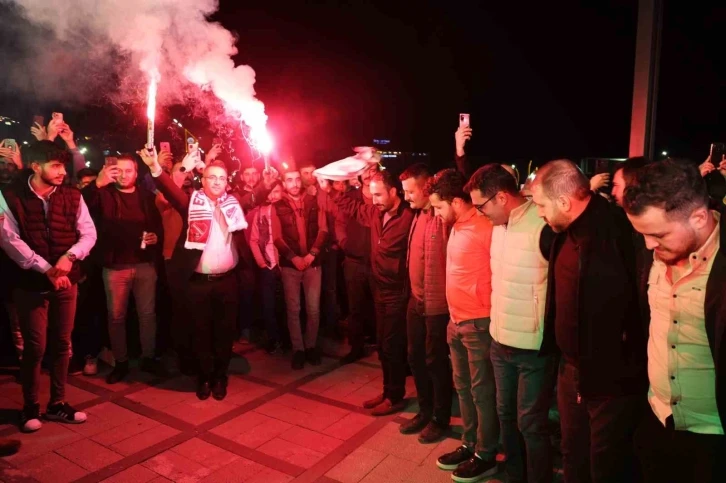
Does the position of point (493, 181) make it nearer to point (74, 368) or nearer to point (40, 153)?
point (40, 153)

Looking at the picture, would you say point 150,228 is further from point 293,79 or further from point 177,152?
point 177,152

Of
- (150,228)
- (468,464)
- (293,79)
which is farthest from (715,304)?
(293,79)

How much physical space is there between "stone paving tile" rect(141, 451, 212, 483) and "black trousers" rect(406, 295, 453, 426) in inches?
86.0

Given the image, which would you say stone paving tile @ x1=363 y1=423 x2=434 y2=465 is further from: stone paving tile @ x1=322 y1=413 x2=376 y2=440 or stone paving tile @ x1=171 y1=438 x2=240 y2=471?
stone paving tile @ x1=171 y1=438 x2=240 y2=471

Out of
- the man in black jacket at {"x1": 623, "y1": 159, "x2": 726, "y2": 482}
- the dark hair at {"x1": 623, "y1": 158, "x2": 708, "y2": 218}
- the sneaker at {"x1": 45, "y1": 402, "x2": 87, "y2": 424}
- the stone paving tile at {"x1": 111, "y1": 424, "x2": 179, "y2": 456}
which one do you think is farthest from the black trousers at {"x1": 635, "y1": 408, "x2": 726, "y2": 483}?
the sneaker at {"x1": 45, "y1": 402, "x2": 87, "y2": 424}

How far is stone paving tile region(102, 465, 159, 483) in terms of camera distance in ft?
14.0

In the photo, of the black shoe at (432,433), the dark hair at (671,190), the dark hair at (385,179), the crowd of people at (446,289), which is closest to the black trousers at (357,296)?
the crowd of people at (446,289)

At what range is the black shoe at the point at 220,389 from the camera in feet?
19.7

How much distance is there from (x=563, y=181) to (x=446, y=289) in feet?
5.38

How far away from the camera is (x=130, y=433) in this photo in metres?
5.11

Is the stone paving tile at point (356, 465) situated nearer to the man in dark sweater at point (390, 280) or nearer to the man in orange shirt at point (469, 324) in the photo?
the man in orange shirt at point (469, 324)

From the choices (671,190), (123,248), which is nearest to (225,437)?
(123,248)

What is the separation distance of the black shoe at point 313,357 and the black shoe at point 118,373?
2.41 m

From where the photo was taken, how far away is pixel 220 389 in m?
6.05
